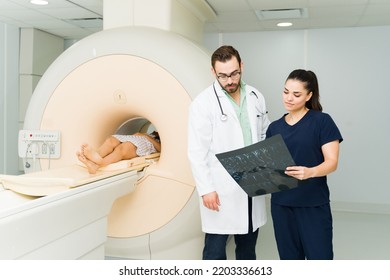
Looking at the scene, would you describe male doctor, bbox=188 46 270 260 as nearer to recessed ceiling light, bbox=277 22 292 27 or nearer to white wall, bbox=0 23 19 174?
recessed ceiling light, bbox=277 22 292 27

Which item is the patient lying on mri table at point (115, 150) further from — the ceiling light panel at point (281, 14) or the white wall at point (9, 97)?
the white wall at point (9, 97)

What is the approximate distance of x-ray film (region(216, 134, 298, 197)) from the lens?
1.34m

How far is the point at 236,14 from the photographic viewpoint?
3229 millimetres

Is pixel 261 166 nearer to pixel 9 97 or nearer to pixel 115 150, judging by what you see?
pixel 115 150

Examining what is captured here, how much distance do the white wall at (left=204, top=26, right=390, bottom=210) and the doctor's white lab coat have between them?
231 cm

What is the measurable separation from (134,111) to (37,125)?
1.80 ft

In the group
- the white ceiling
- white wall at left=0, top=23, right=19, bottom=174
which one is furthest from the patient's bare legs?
white wall at left=0, top=23, right=19, bottom=174

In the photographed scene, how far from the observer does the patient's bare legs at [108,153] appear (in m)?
1.85

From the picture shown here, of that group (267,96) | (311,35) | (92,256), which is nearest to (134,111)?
(92,256)

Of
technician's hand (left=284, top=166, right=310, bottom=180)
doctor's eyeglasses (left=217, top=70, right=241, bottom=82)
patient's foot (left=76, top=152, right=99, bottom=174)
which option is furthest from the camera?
patient's foot (left=76, top=152, right=99, bottom=174)

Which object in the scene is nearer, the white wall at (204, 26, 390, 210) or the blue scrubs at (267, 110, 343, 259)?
the blue scrubs at (267, 110, 343, 259)

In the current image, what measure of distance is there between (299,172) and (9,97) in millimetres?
3521

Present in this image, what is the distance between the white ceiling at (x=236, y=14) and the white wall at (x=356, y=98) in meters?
0.15

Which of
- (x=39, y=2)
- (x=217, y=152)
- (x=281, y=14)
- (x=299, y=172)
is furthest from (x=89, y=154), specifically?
(x=281, y=14)
